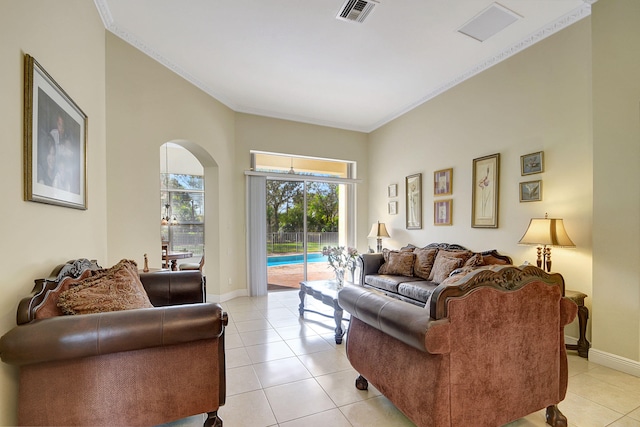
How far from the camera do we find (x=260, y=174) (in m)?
5.46

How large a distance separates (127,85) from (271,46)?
169cm

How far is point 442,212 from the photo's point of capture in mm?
4551

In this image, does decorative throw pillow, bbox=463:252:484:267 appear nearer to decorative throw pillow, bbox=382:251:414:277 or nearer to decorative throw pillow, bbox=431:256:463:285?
decorative throw pillow, bbox=431:256:463:285

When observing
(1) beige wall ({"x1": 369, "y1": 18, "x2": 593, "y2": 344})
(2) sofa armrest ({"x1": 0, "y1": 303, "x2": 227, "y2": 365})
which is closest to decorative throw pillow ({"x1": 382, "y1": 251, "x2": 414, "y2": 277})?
(1) beige wall ({"x1": 369, "y1": 18, "x2": 593, "y2": 344})

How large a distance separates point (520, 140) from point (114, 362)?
4.36 m

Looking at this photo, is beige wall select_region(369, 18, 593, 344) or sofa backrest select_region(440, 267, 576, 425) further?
beige wall select_region(369, 18, 593, 344)

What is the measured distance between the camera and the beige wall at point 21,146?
4.91 feet

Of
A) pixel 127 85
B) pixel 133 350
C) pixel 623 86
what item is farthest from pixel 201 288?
pixel 623 86

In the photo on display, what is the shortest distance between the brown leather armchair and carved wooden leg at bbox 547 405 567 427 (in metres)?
2.08

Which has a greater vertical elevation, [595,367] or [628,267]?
[628,267]

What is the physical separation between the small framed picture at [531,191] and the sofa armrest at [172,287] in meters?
3.71

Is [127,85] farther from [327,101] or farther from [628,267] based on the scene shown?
[628,267]

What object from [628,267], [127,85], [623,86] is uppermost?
[127,85]

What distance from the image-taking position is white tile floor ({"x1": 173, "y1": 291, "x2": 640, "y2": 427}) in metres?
1.95
